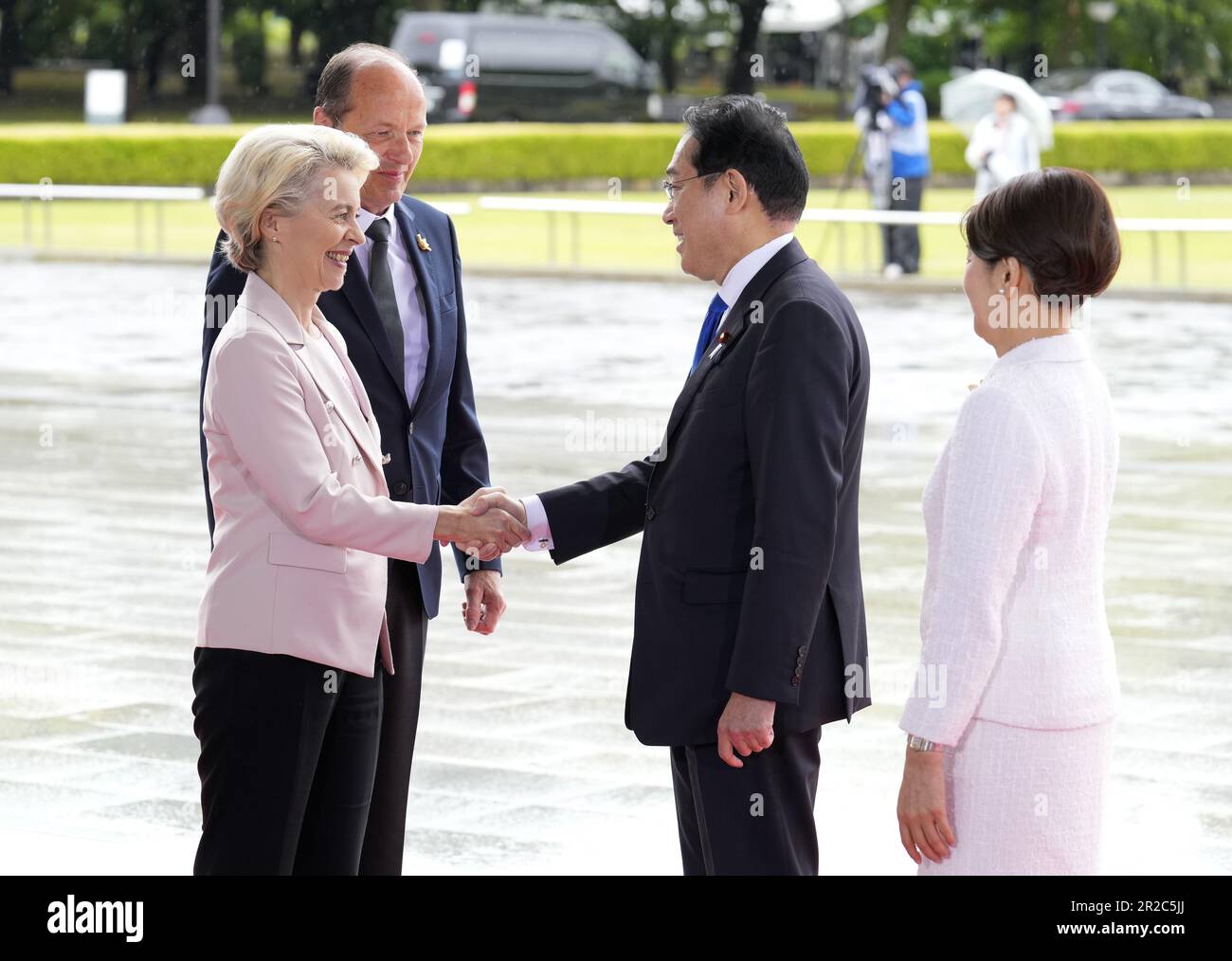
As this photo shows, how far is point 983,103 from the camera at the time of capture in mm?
22297

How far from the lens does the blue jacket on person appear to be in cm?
2102

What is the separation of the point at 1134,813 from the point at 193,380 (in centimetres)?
1014

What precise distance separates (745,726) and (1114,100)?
4587 cm

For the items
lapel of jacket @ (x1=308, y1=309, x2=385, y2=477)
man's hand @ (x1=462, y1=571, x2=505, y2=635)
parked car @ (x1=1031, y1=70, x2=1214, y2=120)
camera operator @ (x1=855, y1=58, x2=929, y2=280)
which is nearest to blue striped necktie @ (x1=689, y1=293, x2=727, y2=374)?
lapel of jacket @ (x1=308, y1=309, x2=385, y2=477)

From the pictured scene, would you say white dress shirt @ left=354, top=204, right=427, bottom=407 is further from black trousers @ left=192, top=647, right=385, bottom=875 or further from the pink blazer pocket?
black trousers @ left=192, top=647, right=385, bottom=875

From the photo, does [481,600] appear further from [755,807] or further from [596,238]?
[596,238]

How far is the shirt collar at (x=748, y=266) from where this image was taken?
375cm

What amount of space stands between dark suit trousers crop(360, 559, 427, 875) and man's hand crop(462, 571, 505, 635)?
233 mm

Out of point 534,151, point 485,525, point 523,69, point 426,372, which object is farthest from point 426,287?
point 523,69

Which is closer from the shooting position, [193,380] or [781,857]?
[781,857]

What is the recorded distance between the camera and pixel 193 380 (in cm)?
1459

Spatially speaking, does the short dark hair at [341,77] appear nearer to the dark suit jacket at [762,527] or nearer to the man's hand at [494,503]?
the man's hand at [494,503]
